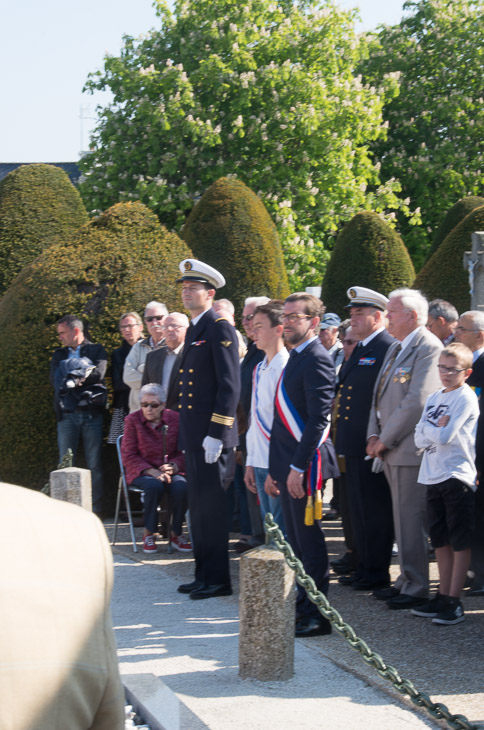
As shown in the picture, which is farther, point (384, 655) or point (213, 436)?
point (213, 436)

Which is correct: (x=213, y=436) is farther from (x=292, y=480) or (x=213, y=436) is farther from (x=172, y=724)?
(x=172, y=724)

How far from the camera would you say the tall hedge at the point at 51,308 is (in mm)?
10188

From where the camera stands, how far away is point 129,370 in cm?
964

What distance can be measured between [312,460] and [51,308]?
16.4ft

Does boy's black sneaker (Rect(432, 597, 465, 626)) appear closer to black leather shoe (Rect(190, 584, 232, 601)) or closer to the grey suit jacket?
the grey suit jacket

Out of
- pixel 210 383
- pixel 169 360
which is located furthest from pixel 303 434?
pixel 169 360

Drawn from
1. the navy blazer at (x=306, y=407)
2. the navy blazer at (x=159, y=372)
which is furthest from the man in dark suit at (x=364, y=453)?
the navy blazer at (x=159, y=372)

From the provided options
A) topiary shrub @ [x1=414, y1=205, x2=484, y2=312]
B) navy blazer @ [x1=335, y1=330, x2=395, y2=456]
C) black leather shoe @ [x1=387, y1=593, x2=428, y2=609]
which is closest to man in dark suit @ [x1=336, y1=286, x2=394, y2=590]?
navy blazer @ [x1=335, y1=330, x2=395, y2=456]

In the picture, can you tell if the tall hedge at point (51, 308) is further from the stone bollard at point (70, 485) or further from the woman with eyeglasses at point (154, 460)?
the stone bollard at point (70, 485)

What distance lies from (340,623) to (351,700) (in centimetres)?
38

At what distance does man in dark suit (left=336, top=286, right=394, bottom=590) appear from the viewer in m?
7.09

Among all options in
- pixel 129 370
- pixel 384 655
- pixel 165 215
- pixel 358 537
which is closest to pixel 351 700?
pixel 384 655

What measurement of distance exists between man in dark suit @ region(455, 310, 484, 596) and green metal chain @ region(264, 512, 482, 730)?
206 cm

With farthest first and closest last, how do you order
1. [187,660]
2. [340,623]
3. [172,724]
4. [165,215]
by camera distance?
[165,215], [187,660], [340,623], [172,724]
